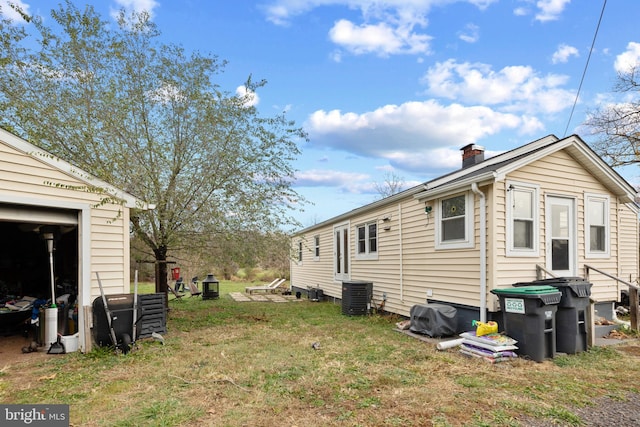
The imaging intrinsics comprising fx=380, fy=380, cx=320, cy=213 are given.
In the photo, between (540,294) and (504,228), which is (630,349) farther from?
(504,228)

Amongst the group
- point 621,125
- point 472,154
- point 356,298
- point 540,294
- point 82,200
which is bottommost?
point 356,298

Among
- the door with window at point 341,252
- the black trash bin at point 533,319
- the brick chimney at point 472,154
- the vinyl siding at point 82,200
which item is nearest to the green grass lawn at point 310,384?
the black trash bin at point 533,319

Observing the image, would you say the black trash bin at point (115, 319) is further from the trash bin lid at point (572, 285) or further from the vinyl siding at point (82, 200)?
the trash bin lid at point (572, 285)

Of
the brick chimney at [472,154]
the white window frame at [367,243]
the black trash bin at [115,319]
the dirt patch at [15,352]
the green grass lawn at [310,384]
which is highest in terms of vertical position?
the brick chimney at [472,154]

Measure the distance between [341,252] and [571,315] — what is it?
764cm

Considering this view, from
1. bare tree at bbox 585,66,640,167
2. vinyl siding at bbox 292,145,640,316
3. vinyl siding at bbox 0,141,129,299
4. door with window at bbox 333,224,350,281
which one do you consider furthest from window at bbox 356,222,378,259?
bare tree at bbox 585,66,640,167

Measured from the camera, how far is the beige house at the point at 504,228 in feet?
20.4

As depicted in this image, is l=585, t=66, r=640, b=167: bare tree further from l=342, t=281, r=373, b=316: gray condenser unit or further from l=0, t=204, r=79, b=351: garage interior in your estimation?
l=0, t=204, r=79, b=351: garage interior

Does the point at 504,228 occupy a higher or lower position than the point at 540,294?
higher

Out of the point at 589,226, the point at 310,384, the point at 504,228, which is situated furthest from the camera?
the point at 589,226

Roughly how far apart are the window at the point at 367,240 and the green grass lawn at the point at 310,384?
12.8 ft

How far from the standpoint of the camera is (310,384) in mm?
4145

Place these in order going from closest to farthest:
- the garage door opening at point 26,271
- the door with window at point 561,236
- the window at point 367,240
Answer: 1. the door with window at point 561,236
2. the garage door opening at point 26,271
3. the window at point 367,240

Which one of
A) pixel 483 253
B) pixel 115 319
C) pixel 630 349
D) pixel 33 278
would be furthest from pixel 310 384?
pixel 33 278
